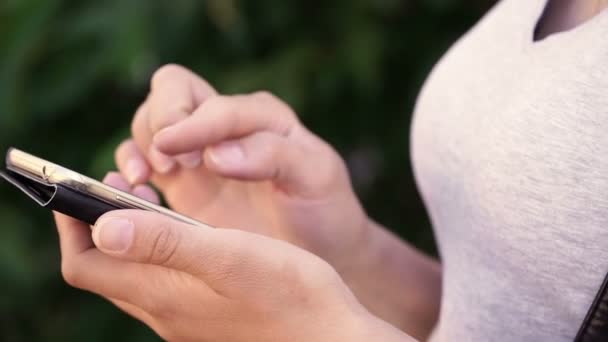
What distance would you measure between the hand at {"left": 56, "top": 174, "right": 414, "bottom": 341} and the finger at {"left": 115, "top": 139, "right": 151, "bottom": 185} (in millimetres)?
79

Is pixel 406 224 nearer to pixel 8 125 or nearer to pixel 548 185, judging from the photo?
pixel 8 125

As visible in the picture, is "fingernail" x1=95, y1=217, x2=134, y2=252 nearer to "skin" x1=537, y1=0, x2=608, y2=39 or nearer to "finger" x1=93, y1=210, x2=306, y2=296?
"finger" x1=93, y1=210, x2=306, y2=296

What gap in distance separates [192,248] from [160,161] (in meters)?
0.18

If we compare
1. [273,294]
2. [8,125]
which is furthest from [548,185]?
[8,125]

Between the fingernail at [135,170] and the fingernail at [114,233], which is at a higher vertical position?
the fingernail at [114,233]

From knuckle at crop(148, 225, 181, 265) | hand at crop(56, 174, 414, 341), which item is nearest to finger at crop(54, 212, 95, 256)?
hand at crop(56, 174, 414, 341)

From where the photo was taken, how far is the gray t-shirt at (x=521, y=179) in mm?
383

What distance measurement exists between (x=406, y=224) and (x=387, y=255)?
665 mm

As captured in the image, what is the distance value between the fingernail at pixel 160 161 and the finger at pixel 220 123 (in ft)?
0.13

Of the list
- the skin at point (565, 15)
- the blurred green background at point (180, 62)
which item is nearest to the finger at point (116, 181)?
the skin at point (565, 15)

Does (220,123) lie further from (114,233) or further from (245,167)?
(114,233)

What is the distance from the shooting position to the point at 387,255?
0.60 metres

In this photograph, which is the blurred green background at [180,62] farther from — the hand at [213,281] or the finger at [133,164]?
the hand at [213,281]

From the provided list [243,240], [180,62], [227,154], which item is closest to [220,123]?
[227,154]
